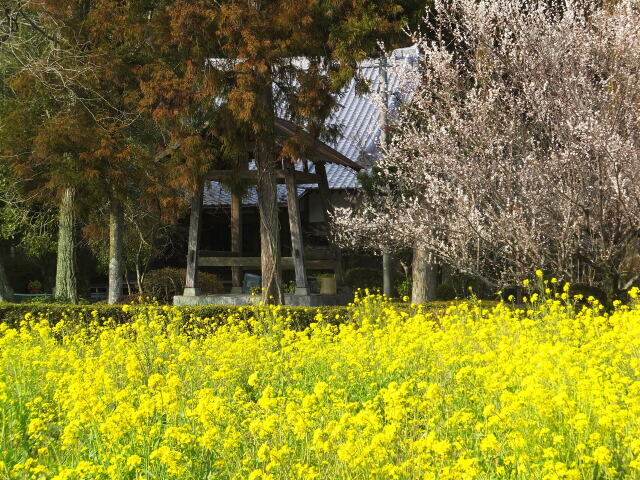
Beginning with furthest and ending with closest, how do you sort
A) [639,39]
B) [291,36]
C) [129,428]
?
[291,36] → [639,39] → [129,428]

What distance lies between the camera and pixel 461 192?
12.1m

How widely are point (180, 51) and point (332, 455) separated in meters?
11.9

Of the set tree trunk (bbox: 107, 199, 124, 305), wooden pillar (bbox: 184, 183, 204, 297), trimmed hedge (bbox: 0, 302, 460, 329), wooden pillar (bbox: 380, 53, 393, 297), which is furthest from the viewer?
tree trunk (bbox: 107, 199, 124, 305)

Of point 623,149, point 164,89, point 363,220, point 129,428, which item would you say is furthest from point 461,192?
point 129,428

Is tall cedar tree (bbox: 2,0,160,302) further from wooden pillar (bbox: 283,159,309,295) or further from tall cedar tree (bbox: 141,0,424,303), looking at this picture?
wooden pillar (bbox: 283,159,309,295)

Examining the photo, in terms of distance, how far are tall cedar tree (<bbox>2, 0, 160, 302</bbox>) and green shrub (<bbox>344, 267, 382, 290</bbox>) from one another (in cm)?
499

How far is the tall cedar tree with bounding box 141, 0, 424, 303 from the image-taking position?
13648 mm

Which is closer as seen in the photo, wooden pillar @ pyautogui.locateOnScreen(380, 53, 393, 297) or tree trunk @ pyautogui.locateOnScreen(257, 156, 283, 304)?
tree trunk @ pyautogui.locateOnScreen(257, 156, 283, 304)

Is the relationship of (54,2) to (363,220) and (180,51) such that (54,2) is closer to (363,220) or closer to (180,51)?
(180,51)

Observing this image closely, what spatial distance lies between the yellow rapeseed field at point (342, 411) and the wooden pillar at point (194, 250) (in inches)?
274

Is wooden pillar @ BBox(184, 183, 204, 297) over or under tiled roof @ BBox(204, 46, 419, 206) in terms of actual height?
under

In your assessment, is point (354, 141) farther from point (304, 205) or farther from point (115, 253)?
point (115, 253)

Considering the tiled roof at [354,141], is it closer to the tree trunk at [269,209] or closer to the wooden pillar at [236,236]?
the wooden pillar at [236,236]

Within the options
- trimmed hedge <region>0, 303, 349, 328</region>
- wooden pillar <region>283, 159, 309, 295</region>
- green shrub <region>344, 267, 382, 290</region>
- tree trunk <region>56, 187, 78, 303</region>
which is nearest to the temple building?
wooden pillar <region>283, 159, 309, 295</region>
